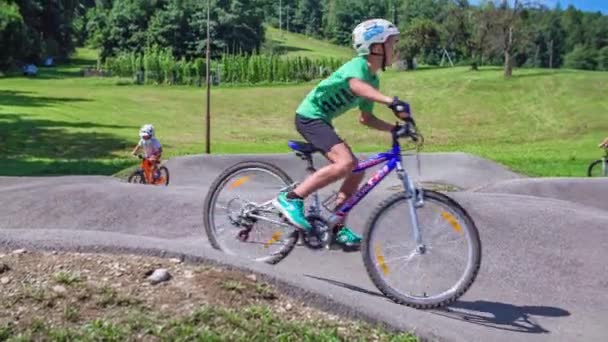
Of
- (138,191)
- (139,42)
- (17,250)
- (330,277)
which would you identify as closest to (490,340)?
(330,277)

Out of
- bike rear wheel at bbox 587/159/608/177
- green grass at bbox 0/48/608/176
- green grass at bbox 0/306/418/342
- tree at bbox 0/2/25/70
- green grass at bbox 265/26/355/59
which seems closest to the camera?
green grass at bbox 0/306/418/342

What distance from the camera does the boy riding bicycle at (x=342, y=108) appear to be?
19.2 feet

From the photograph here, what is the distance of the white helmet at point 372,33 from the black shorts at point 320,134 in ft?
1.86

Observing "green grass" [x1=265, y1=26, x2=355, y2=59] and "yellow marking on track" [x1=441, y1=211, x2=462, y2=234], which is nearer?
"yellow marking on track" [x1=441, y1=211, x2=462, y2=234]

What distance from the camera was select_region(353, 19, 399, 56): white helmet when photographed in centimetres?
585

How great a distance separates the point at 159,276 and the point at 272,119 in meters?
47.0

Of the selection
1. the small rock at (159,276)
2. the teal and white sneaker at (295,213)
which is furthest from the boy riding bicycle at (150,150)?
the small rock at (159,276)

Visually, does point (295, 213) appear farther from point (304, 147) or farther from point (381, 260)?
point (381, 260)

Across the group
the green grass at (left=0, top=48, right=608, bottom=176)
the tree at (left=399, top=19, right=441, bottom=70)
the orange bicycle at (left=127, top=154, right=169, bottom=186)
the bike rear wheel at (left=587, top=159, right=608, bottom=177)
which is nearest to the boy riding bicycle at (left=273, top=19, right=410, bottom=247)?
the orange bicycle at (left=127, top=154, right=169, bottom=186)

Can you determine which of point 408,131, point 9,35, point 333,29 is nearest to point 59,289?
point 408,131

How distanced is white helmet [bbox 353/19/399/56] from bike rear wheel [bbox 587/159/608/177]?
1519 cm

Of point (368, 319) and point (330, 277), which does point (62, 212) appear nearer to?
point (330, 277)

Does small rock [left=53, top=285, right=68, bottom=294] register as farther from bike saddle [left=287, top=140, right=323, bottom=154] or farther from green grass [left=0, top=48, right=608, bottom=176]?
green grass [left=0, top=48, right=608, bottom=176]

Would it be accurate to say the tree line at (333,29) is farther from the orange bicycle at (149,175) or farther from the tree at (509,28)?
the orange bicycle at (149,175)
